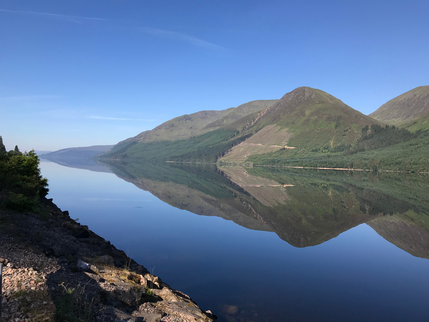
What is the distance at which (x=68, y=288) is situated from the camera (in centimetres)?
1170

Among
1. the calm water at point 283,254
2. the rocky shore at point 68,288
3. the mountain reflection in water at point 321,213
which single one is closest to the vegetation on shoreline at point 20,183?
the rocky shore at point 68,288

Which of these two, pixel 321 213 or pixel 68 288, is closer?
pixel 68 288

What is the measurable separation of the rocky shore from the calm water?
4.51m

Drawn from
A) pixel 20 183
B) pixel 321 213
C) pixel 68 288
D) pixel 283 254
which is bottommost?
pixel 283 254

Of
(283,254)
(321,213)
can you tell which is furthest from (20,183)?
(321,213)

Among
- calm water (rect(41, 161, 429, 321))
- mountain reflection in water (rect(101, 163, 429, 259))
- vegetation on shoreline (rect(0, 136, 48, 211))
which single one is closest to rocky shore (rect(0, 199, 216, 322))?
vegetation on shoreline (rect(0, 136, 48, 211))

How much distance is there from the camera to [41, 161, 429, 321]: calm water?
58.6 ft

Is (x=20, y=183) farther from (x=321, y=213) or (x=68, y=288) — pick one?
(x=321, y=213)

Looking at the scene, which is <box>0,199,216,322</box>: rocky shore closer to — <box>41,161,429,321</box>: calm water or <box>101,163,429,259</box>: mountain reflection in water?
<box>41,161,429,321</box>: calm water

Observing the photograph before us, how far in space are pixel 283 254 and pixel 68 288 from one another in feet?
69.6

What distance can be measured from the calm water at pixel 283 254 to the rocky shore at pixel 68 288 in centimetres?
451

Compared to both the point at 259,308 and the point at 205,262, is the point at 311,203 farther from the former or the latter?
the point at 259,308

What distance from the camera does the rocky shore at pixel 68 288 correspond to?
9.59 m

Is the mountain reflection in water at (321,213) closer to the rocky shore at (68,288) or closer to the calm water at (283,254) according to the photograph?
the calm water at (283,254)
